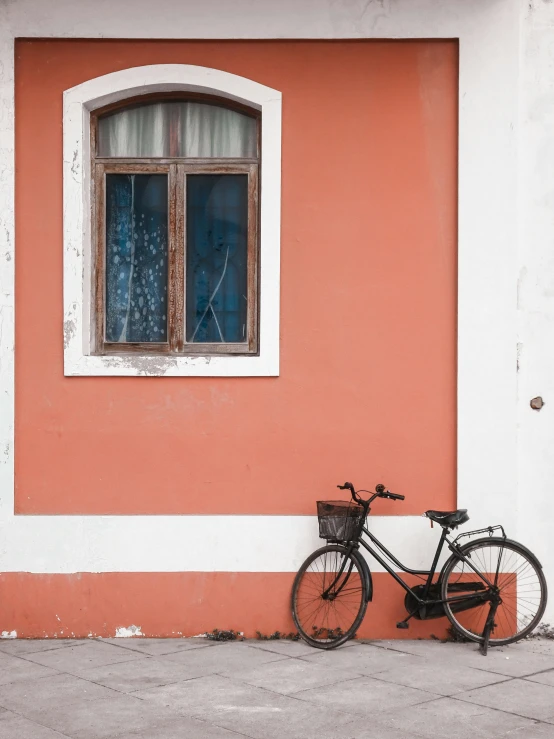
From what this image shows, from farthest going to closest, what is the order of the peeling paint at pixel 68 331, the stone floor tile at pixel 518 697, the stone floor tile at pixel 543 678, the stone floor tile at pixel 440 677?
the peeling paint at pixel 68 331 → the stone floor tile at pixel 543 678 → the stone floor tile at pixel 440 677 → the stone floor tile at pixel 518 697

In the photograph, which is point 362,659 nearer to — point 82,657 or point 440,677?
point 440,677

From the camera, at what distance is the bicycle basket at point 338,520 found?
673cm

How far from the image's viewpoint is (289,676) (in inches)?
238

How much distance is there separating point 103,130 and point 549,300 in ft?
11.4

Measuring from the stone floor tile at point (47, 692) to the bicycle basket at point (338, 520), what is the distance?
1.82 meters

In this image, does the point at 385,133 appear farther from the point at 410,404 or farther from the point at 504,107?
the point at 410,404

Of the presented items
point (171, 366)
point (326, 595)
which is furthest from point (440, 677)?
point (171, 366)

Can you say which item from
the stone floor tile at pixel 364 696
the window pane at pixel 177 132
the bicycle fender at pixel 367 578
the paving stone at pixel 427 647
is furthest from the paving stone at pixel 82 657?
the window pane at pixel 177 132

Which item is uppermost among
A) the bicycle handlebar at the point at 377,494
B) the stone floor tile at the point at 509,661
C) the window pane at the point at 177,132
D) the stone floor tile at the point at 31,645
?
the window pane at the point at 177,132

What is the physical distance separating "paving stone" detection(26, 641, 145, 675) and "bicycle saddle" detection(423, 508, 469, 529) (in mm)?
2143

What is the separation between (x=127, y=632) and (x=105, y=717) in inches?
72.3

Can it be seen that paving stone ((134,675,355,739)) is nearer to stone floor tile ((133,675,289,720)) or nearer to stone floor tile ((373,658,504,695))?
stone floor tile ((133,675,289,720))

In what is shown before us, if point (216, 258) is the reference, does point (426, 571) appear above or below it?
below

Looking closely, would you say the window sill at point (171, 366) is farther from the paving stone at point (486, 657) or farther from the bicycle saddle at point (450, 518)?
the paving stone at point (486, 657)
